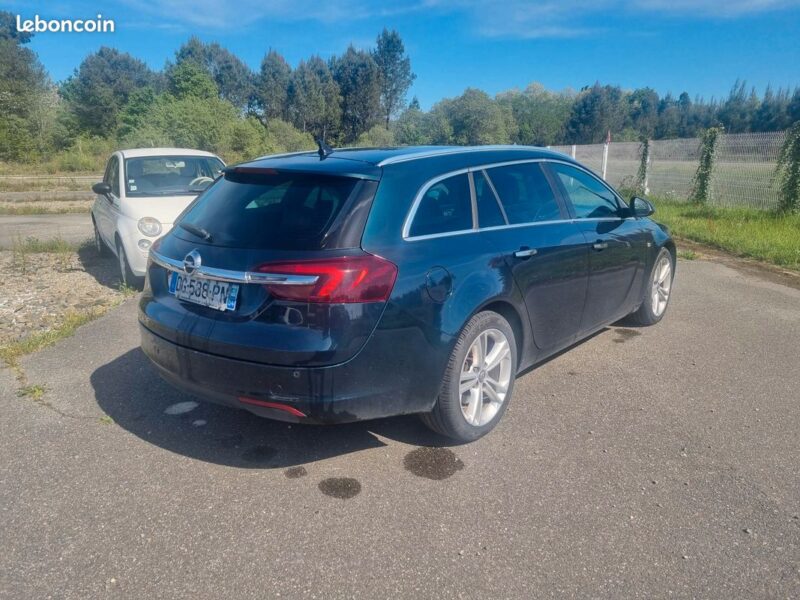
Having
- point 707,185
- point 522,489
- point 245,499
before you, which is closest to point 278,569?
point 245,499

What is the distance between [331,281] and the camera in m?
2.86

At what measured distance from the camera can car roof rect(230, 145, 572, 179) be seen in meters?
3.32

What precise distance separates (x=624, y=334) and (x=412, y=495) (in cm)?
332

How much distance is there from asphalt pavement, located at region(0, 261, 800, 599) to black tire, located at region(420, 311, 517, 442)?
0.11 metres

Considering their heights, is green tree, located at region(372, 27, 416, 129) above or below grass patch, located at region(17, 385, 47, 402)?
above

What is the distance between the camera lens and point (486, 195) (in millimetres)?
3801

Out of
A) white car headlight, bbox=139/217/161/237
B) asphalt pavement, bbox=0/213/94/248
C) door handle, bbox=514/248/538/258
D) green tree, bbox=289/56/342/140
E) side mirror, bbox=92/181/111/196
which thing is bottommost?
asphalt pavement, bbox=0/213/94/248

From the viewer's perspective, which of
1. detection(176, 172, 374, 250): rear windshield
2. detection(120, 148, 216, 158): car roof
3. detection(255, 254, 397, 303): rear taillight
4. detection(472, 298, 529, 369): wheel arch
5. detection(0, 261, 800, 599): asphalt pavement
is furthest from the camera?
detection(120, 148, 216, 158): car roof

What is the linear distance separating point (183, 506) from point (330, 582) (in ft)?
3.05

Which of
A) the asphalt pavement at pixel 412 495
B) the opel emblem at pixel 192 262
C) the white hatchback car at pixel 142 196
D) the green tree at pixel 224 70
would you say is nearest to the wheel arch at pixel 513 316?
the asphalt pavement at pixel 412 495

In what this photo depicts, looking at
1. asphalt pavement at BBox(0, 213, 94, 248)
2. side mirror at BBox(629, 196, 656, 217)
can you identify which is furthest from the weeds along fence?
asphalt pavement at BBox(0, 213, 94, 248)

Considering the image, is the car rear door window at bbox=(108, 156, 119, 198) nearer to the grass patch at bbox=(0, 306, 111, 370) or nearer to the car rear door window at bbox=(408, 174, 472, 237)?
the grass patch at bbox=(0, 306, 111, 370)

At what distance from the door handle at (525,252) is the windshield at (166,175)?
18.0 feet

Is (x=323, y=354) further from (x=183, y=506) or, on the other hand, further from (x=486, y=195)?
(x=486, y=195)
